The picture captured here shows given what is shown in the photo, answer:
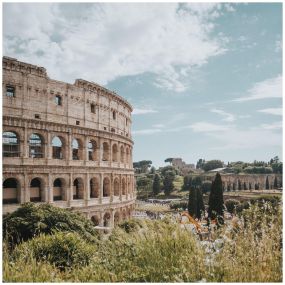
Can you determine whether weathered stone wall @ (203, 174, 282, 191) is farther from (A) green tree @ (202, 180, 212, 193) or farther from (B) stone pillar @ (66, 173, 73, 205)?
(B) stone pillar @ (66, 173, 73, 205)

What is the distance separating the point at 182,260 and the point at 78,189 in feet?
49.3

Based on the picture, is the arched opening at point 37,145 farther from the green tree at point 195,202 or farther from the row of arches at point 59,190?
the green tree at point 195,202

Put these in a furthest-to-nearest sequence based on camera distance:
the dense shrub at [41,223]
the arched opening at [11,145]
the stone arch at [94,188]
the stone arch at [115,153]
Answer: the stone arch at [115,153]
the stone arch at [94,188]
the arched opening at [11,145]
the dense shrub at [41,223]

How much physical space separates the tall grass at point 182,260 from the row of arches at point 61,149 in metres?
11.1

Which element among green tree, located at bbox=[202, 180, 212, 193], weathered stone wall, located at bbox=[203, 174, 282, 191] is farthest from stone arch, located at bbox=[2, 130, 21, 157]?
weathered stone wall, located at bbox=[203, 174, 282, 191]

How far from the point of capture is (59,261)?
7.36 metres

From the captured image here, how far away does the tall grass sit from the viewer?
4898mm

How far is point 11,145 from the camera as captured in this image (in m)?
16.6

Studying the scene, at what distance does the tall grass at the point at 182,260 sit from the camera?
4898 mm

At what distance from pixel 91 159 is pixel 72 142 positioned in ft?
10.2

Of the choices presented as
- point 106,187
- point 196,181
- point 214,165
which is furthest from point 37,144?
point 214,165

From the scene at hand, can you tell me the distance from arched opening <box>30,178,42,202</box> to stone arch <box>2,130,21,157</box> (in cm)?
196

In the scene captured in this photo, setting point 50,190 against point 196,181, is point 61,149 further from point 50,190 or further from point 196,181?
point 196,181

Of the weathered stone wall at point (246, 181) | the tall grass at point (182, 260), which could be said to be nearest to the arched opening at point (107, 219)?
the tall grass at point (182, 260)
